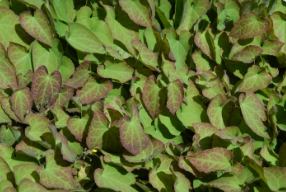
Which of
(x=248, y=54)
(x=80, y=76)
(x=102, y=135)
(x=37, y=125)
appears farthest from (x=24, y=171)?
(x=248, y=54)

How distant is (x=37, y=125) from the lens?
1.31 metres

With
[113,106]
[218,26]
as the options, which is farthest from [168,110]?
[218,26]

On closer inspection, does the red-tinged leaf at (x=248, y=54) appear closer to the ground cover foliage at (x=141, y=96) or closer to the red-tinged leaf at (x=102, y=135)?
the ground cover foliage at (x=141, y=96)

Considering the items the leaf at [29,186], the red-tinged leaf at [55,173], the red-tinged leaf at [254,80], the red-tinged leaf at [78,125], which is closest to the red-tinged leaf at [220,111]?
the red-tinged leaf at [254,80]

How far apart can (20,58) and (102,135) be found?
0.48m

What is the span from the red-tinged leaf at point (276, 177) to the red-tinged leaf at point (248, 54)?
468 millimetres

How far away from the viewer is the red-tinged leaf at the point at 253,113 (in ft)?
4.26

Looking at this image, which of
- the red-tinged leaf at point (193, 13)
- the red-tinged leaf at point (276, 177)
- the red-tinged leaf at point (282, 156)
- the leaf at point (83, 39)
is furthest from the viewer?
the red-tinged leaf at point (193, 13)

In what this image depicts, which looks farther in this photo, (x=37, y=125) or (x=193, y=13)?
(x=193, y=13)

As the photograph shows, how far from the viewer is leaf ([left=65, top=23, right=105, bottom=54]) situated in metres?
1.36

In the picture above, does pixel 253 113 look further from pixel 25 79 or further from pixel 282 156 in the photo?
pixel 25 79

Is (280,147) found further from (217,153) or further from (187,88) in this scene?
(187,88)

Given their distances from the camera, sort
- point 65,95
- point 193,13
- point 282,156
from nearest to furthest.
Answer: point 282,156
point 65,95
point 193,13

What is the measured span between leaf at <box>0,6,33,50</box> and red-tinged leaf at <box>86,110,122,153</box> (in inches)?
19.5
